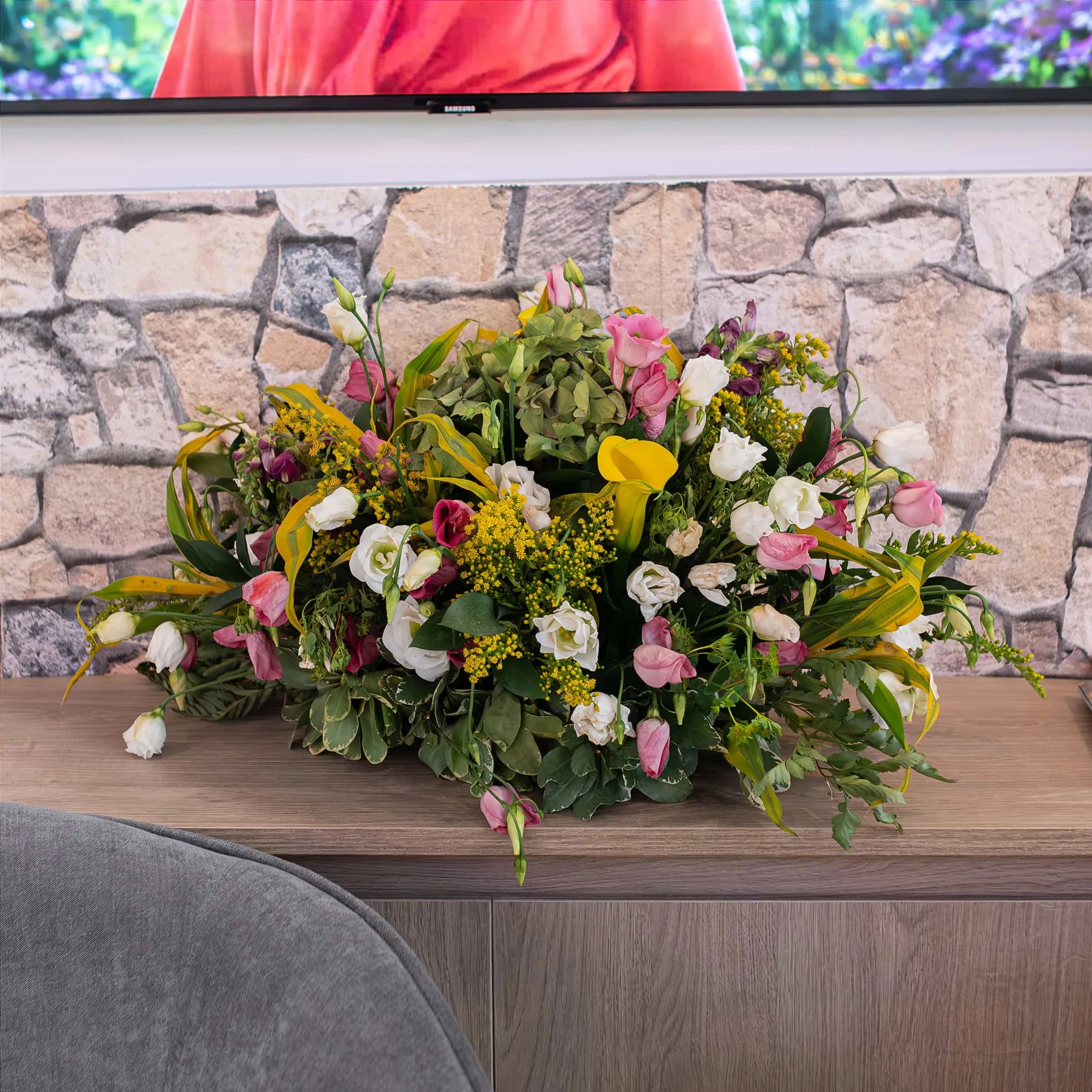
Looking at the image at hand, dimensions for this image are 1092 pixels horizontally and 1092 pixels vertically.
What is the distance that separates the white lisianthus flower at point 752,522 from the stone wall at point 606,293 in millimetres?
455

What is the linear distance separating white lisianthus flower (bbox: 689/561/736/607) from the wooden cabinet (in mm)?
220

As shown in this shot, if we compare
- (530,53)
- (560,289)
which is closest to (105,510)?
(560,289)

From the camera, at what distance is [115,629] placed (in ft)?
3.06

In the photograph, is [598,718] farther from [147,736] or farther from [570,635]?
[147,736]

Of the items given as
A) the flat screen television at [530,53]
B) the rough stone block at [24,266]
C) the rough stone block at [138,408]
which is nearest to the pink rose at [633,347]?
the flat screen television at [530,53]

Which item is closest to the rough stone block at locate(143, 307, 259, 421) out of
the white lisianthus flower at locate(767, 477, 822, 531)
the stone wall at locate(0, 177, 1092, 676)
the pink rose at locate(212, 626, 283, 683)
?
the stone wall at locate(0, 177, 1092, 676)

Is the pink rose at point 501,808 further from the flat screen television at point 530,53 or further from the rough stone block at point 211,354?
the flat screen television at point 530,53

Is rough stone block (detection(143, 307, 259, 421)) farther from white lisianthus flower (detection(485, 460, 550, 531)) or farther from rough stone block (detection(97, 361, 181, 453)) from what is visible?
white lisianthus flower (detection(485, 460, 550, 531))

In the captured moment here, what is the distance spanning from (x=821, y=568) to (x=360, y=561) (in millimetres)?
445

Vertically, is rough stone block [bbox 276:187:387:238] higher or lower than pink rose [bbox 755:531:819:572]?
higher

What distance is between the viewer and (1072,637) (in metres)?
1.19

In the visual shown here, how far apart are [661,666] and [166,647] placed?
550mm

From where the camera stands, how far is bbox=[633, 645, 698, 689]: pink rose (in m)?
0.73

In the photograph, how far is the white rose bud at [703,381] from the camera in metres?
0.75
